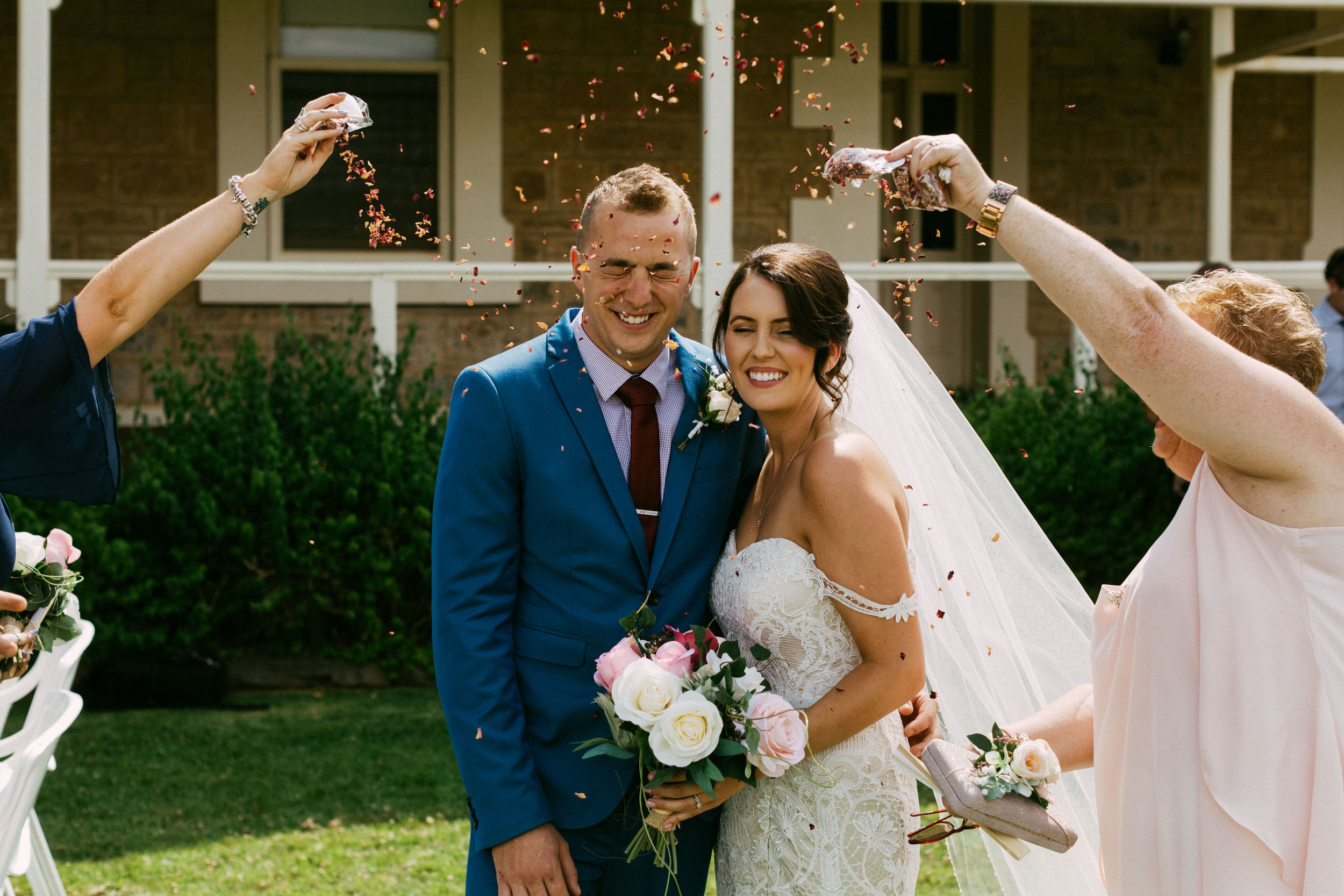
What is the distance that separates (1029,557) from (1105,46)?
8374 millimetres

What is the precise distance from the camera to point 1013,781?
238 cm

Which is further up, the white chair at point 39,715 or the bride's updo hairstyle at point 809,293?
the bride's updo hairstyle at point 809,293

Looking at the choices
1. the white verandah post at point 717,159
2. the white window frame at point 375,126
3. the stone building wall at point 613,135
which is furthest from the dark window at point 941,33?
the white window frame at point 375,126

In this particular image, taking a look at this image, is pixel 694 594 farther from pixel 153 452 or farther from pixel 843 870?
pixel 153 452

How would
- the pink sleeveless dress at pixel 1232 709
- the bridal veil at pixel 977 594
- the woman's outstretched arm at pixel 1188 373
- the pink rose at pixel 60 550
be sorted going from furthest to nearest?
the pink rose at pixel 60 550, the bridal veil at pixel 977 594, the pink sleeveless dress at pixel 1232 709, the woman's outstretched arm at pixel 1188 373

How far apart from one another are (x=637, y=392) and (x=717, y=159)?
4.48 metres

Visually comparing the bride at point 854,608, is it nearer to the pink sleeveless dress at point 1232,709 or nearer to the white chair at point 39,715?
the pink sleeveless dress at point 1232,709

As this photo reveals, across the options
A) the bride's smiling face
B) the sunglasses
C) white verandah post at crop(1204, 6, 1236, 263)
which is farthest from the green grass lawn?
white verandah post at crop(1204, 6, 1236, 263)

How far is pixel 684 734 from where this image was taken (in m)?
2.28

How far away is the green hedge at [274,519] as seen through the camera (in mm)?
6809

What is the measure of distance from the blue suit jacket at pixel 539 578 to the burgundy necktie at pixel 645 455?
36 millimetres

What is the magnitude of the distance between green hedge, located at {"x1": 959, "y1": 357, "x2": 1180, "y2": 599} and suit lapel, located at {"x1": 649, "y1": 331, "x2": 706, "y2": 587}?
4.90 metres

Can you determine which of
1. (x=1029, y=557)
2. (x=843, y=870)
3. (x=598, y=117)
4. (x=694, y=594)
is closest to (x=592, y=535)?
(x=694, y=594)

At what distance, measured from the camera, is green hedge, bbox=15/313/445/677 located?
681 centimetres
